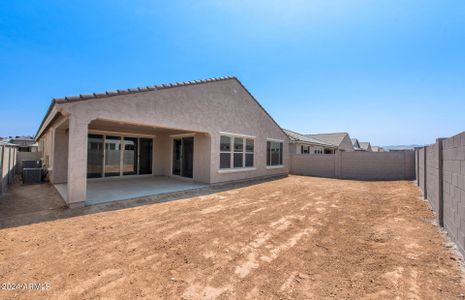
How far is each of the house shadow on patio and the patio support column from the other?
365 mm

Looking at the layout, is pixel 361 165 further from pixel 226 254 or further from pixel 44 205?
pixel 44 205

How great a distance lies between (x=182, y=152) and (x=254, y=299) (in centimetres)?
993

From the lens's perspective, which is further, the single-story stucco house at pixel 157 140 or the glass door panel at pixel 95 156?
the glass door panel at pixel 95 156

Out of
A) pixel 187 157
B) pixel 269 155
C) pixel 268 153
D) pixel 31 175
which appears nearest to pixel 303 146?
pixel 269 155

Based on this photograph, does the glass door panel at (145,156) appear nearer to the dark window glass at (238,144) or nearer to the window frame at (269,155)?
the dark window glass at (238,144)

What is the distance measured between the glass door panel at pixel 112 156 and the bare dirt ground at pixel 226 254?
5351mm

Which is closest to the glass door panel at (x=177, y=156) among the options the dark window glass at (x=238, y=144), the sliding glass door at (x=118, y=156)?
the sliding glass door at (x=118, y=156)

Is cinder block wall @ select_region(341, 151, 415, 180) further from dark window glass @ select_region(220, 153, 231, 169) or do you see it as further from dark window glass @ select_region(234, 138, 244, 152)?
dark window glass @ select_region(220, 153, 231, 169)

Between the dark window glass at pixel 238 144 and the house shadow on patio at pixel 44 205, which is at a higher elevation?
the dark window glass at pixel 238 144

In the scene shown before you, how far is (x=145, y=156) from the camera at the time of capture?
1235cm

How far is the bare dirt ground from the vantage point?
101 inches

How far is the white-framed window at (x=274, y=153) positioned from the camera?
14.4 m

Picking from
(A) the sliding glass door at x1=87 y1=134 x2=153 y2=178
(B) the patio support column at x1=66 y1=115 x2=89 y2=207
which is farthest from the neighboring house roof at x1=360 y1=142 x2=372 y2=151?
(B) the patio support column at x1=66 y1=115 x2=89 y2=207

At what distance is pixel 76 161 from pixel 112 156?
547 cm
